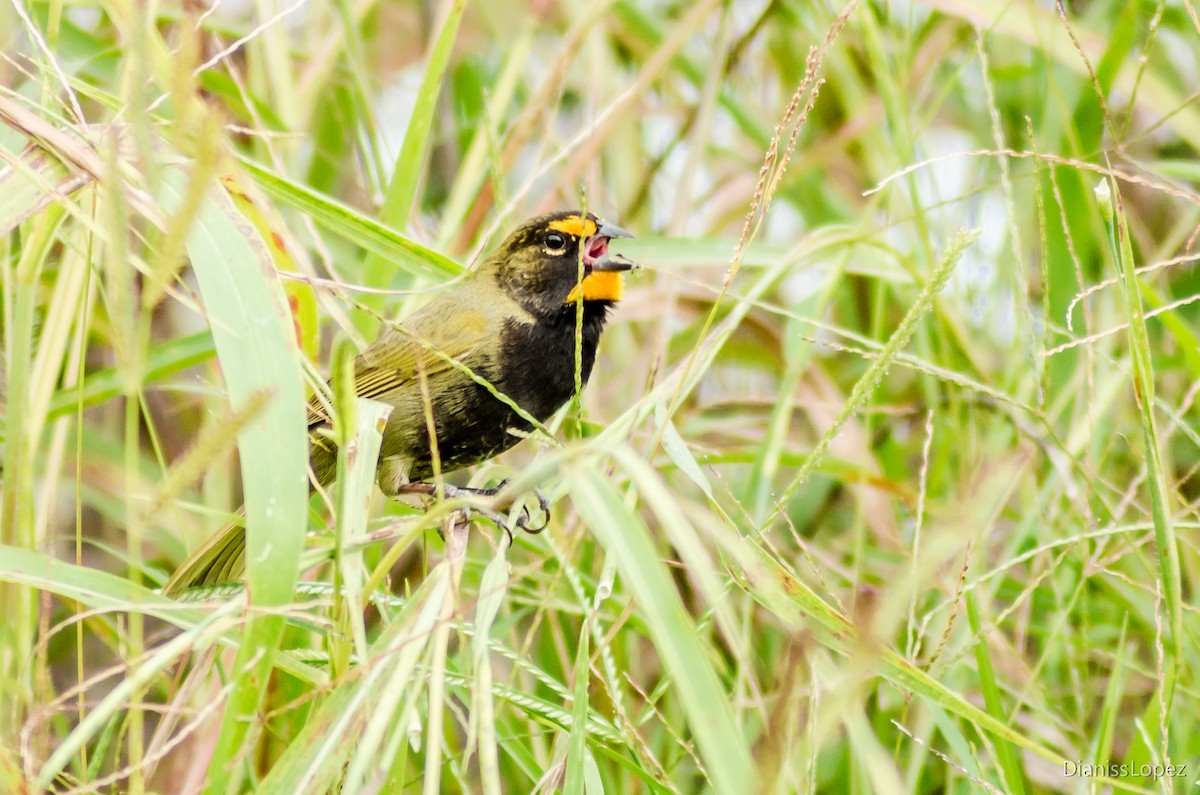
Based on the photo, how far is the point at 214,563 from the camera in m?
2.55

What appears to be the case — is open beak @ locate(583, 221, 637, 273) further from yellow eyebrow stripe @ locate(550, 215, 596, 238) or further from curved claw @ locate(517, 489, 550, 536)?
curved claw @ locate(517, 489, 550, 536)

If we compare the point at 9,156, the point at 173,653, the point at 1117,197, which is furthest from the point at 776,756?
the point at 9,156

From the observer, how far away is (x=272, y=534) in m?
1.58

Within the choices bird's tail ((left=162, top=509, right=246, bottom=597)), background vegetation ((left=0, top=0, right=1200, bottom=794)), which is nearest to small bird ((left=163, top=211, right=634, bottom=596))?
background vegetation ((left=0, top=0, right=1200, bottom=794))

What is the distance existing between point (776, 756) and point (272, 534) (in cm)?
86

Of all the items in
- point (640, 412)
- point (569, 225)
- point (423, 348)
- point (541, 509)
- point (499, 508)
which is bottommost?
point (541, 509)

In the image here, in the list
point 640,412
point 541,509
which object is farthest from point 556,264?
point 640,412

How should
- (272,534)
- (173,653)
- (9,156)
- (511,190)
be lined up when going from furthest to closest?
(511,190), (9,156), (272,534), (173,653)

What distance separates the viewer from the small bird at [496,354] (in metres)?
3.09

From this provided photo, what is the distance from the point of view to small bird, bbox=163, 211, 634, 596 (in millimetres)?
3088

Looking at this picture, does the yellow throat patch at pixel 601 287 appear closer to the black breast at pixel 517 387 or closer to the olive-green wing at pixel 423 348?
the black breast at pixel 517 387

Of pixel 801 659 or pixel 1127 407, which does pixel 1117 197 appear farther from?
pixel 1127 407

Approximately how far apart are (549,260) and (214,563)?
130cm

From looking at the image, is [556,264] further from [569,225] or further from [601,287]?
[601,287]
